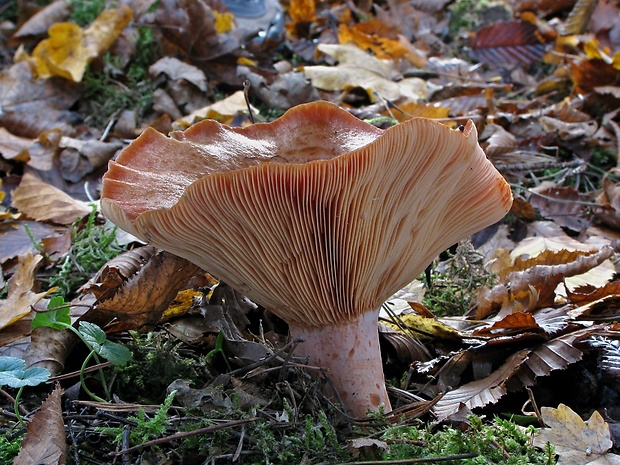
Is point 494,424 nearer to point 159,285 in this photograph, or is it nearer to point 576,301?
point 576,301

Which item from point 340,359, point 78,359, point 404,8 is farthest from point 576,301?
point 404,8

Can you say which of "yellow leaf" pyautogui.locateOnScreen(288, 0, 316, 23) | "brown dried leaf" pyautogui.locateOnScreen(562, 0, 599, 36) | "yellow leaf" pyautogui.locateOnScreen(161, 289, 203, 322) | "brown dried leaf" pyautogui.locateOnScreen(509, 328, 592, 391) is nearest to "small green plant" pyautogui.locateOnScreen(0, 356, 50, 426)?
"yellow leaf" pyautogui.locateOnScreen(161, 289, 203, 322)

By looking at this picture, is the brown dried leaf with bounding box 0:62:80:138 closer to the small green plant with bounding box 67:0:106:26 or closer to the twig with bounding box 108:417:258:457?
the small green plant with bounding box 67:0:106:26

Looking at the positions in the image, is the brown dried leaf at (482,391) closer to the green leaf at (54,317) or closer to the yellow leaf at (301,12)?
the green leaf at (54,317)

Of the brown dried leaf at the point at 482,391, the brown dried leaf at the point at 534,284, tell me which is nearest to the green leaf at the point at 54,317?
the brown dried leaf at the point at 482,391

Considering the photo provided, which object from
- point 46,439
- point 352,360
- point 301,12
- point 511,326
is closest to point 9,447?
point 46,439
